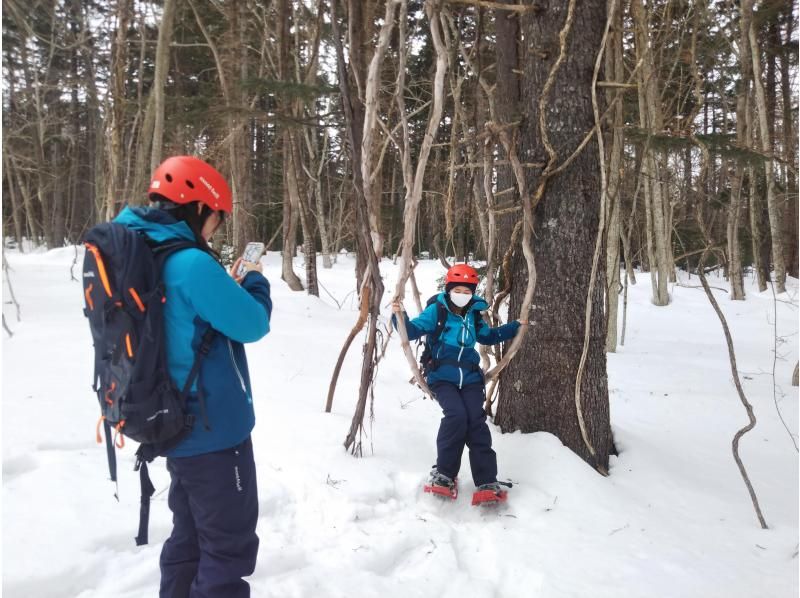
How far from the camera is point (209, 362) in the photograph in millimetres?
1798

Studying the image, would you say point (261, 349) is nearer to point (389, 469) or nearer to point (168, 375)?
point (389, 469)

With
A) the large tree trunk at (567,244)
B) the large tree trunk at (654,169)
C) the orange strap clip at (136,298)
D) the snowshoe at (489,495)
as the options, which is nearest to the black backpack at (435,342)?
the large tree trunk at (567,244)

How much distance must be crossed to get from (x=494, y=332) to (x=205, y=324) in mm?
2018

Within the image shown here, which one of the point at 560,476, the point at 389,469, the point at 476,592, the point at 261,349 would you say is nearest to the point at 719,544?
the point at 560,476

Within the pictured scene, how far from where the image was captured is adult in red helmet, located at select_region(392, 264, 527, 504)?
10.3ft

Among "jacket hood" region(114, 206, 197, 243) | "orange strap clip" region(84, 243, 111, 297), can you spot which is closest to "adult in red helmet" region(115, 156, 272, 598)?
"jacket hood" region(114, 206, 197, 243)

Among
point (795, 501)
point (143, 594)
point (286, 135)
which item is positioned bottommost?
point (795, 501)

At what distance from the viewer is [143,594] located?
218cm

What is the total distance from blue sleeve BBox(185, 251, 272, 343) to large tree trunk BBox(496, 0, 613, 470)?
227 centimetres

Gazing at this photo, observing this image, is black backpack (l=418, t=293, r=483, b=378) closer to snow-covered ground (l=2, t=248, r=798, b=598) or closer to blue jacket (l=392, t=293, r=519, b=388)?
blue jacket (l=392, t=293, r=519, b=388)

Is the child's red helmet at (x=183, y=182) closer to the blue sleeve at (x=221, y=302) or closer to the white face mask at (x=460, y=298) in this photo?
the blue sleeve at (x=221, y=302)

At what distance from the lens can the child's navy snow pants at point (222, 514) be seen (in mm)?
1820

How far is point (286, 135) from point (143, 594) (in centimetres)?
801

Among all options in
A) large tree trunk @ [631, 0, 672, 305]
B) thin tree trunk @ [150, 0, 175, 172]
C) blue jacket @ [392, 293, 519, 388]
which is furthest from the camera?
large tree trunk @ [631, 0, 672, 305]
